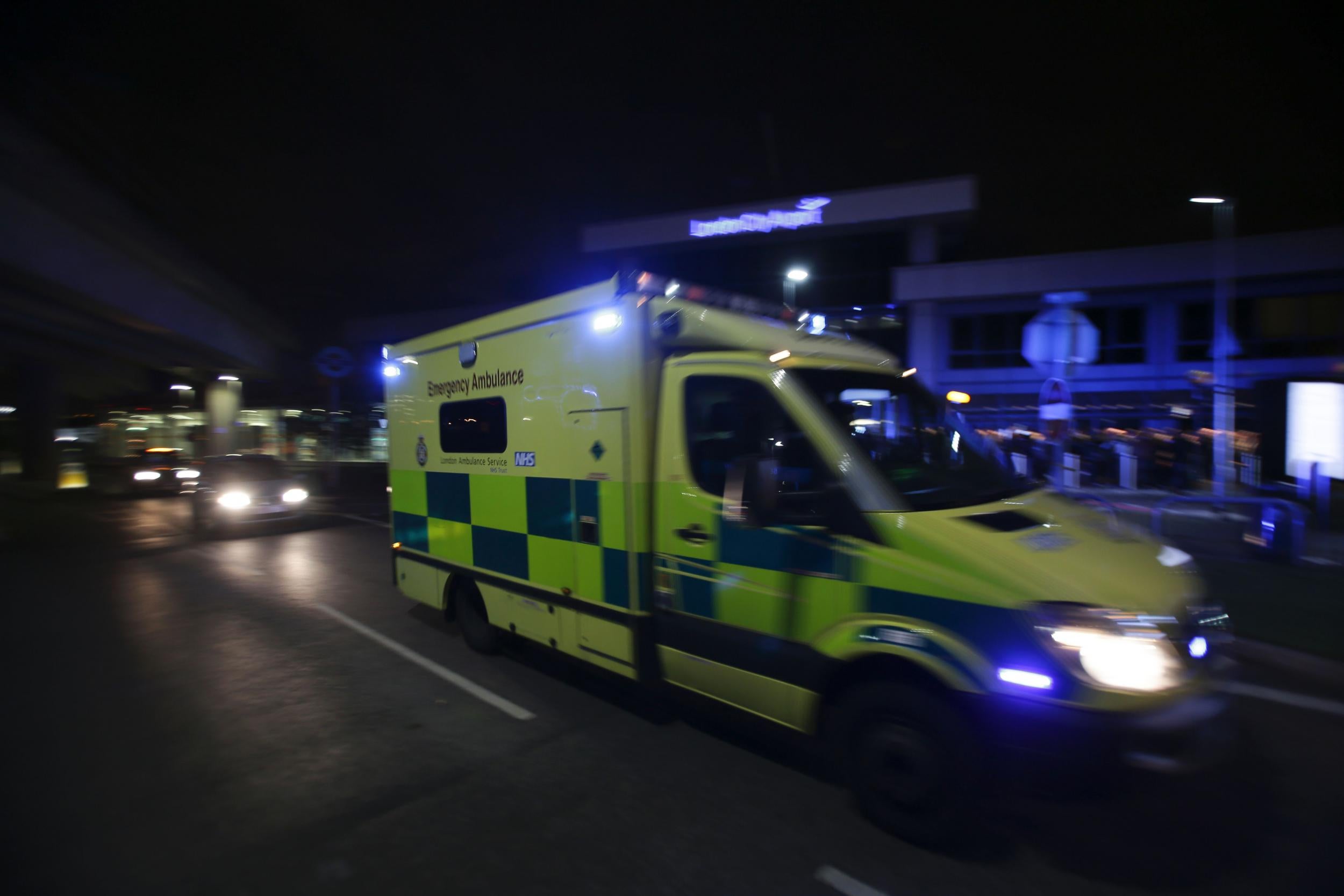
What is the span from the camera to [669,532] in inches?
169

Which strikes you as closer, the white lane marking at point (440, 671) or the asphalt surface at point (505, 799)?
the asphalt surface at point (505, 799)

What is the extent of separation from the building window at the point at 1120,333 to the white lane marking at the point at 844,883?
1076 inches

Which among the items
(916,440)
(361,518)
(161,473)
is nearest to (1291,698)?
(916,440)

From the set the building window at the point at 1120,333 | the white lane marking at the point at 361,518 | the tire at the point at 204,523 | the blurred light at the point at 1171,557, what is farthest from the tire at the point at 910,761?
the building window at the point at 1120,333

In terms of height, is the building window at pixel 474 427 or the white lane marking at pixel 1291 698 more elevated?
the building window at pixel 474 427

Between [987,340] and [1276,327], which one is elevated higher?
[987,340]

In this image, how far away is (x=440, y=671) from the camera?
5770 millimetres

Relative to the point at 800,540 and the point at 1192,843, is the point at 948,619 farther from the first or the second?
the point at 1192,843

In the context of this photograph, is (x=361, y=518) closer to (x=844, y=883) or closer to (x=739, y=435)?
(x=739, y=435)

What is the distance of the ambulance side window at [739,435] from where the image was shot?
3.71 m

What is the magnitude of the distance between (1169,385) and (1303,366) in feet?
11.8

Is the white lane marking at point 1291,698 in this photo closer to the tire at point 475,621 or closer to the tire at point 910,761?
the tire at point 910,761

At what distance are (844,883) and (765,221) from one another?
28945 millimetres

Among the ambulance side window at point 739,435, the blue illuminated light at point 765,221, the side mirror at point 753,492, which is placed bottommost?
the side mirror at point 753,492
